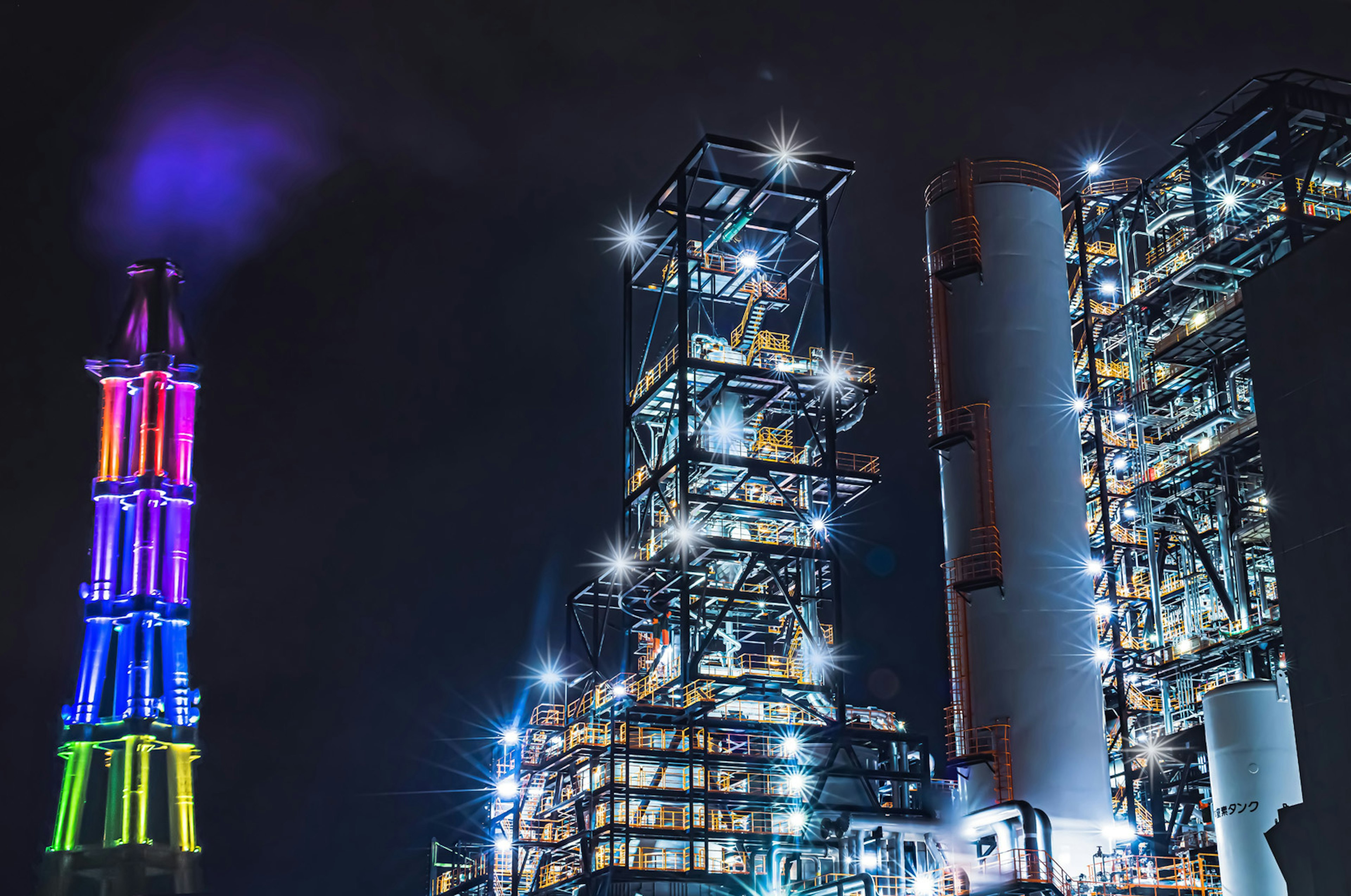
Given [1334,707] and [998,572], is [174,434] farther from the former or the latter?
[1334,707]

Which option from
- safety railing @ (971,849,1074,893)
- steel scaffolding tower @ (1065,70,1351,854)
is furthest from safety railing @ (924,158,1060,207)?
safety railing @ (971,849,1074,893)

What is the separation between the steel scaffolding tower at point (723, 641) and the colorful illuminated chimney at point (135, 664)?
13.3 meters

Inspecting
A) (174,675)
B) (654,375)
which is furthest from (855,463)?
(174,675)

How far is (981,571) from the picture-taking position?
1902 inches

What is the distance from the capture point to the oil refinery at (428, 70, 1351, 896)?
46.7 m

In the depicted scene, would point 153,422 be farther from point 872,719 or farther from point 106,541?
point 872,719

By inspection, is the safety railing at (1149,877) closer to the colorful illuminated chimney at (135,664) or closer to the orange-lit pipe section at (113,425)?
the colorful illuminated chimney at (135,664)

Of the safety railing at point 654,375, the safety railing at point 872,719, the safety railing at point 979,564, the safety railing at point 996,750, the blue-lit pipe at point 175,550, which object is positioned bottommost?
the safety railing at point 996,750

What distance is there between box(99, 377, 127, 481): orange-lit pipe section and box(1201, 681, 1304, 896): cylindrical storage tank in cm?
4992

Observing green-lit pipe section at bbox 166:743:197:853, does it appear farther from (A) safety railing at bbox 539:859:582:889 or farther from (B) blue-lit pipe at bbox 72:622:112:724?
(A) safety railing at bbox 539:859:582:889

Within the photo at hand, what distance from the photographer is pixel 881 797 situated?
177ft

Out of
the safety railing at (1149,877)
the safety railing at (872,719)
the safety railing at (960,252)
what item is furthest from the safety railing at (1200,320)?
the safety railing at (1149,877)

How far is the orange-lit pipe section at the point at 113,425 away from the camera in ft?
236

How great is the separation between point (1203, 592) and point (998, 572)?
11.7 meters
